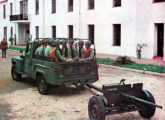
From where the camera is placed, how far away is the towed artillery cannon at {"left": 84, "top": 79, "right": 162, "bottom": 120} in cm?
560

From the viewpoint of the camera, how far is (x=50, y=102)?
303 inches

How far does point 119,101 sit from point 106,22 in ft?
56.5

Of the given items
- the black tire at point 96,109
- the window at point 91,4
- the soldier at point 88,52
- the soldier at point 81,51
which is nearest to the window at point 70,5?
the window at point 91,4

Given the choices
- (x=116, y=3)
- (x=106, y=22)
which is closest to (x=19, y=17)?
(x=106, y=22)

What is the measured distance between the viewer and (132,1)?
19.8 metres

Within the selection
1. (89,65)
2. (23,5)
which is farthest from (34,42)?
(23,5)

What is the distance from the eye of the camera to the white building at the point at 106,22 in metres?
18.8

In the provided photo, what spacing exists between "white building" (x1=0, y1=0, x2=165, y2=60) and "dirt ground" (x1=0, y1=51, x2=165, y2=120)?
828cm

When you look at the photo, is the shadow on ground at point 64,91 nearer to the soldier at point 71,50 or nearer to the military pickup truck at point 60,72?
the military pickup truck at point 60,72

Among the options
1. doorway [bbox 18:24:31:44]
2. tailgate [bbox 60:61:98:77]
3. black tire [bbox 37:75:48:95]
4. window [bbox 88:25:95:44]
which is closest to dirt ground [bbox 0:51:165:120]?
black tire [bbox 37:75:48:95]

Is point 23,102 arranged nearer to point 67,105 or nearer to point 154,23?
point 67,105

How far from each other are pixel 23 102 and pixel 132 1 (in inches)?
572

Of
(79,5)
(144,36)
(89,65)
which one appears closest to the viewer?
(89,65)

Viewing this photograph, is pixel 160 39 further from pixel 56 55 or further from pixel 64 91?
pixel 56 55
